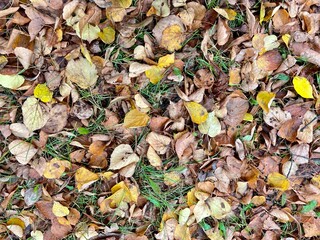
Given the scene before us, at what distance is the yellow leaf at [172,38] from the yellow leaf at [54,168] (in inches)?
22.9

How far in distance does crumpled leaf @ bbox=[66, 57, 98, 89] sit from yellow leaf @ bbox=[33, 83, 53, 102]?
97mm

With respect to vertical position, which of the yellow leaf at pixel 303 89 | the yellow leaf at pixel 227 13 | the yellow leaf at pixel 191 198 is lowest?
the yellow leaf at pixel 191 198

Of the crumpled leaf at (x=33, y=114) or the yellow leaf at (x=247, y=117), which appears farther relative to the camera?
the yellow leaf at (x=247, y=117)

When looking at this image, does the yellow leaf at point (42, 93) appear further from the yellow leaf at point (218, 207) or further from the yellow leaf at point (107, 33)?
the yellow leaf at point (218, 207)

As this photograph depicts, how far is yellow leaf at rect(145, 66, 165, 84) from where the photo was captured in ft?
→ 4.67

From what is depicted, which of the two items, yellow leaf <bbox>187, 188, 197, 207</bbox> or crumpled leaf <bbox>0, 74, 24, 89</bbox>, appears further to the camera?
yellow leaf <bbox>187, 188, 197, 207</bbox>

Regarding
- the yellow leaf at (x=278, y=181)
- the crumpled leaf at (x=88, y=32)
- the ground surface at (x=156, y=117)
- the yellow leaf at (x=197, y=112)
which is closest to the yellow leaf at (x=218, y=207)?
the ground surface at (x=156, y=117)

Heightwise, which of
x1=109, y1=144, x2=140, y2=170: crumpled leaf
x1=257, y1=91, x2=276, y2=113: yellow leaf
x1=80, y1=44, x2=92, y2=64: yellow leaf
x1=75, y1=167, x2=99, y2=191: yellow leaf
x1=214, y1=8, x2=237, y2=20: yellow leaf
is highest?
x1=214, y1=8, x2=237, y2=20: yellow leaf

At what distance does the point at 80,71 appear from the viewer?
1400 millimetres

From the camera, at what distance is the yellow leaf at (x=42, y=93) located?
140 cm

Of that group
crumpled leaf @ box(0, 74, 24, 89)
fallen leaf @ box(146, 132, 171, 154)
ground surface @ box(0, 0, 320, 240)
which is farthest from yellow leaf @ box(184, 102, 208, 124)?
crumpled leaf @ box(0, 74, 24, 89)

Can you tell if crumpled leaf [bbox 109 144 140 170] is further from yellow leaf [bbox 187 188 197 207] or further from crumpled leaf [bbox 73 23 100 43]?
crumpled leaf [bbox 73 23 100 43]

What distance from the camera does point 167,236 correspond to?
4.99 ft

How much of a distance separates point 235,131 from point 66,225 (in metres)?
0.75
